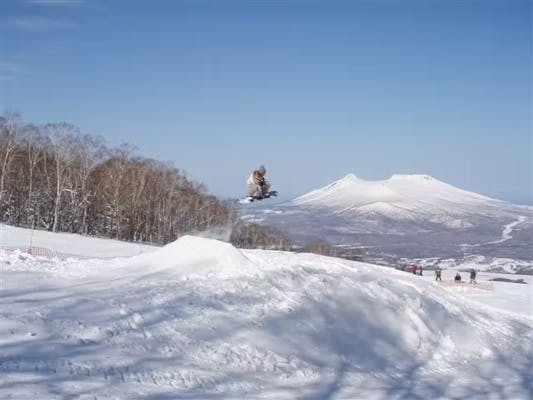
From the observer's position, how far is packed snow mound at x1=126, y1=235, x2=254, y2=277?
17875mm

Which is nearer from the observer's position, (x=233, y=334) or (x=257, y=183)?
(x=233, y=334)

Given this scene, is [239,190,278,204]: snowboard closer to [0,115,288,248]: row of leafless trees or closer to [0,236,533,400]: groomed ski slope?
[0,236,533,400]: groomed ski slope

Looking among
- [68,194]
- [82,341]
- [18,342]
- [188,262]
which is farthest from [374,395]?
[68,194]

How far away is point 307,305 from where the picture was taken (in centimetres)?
1634

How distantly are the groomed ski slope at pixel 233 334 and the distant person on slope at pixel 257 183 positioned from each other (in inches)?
97.8

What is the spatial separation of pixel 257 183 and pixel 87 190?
39.4 metres

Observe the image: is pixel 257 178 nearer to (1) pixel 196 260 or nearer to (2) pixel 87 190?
(1) pixel 196 260

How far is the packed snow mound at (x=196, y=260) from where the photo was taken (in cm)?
1788

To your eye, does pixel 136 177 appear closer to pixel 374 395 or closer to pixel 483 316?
pixel 483 316

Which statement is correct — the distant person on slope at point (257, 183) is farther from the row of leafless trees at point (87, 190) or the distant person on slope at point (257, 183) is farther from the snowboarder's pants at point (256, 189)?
the row of leafless trees at point (87, 190)

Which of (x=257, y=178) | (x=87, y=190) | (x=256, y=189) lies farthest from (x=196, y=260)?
(x=87, y=190)

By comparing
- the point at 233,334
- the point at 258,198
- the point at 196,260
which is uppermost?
the point at 258,198

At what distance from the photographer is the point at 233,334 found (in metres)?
13.1

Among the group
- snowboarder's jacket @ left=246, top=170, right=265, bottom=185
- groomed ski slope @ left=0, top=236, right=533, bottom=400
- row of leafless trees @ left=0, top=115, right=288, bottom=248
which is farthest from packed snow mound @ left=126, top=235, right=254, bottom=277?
row of leafless trees @ left=0, top=115, right=288, bottom=248
